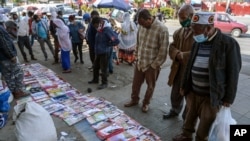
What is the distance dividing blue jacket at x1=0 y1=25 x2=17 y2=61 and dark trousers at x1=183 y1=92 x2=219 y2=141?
10.7 ft

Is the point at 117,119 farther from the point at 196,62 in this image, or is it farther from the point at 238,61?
the point at 238,61

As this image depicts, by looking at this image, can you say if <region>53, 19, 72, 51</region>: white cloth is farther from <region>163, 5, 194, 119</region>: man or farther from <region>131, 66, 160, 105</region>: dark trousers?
<region>163, 5, 194, 119</region>: man

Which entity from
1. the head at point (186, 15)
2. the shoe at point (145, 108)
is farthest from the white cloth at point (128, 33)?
the head at point (186, 15)

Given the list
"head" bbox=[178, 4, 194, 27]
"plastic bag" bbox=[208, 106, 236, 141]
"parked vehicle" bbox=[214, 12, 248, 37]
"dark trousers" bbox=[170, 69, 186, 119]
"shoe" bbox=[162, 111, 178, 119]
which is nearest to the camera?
"plastic bag" bbox=[208, 106, 236, 141]

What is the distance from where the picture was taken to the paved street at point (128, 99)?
3.38 meters

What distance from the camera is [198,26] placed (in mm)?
2230

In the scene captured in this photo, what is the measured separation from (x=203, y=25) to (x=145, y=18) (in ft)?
4.28

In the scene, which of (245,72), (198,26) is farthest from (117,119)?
(245,72)

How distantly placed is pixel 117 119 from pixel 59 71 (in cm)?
344

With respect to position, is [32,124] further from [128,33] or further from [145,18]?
[128,33]

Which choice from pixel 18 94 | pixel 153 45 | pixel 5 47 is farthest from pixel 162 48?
pixel 18 94

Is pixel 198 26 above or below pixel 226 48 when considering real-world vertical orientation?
above

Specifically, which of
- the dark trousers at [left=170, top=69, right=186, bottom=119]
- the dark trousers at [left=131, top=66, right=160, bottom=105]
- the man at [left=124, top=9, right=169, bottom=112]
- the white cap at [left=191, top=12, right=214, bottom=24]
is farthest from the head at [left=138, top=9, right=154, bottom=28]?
the white cap at [left=191, top=12, right=214, bottom=24]

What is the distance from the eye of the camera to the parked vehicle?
1366cm
